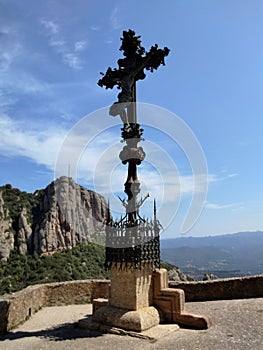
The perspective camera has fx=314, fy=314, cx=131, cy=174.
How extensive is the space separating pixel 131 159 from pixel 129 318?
5183 millimetres

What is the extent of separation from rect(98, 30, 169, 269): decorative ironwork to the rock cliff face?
146ft

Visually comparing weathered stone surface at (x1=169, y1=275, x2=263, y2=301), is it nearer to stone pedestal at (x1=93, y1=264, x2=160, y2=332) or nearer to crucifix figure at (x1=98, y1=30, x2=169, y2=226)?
stone pedestal at (x1=93, y1=264, x2=160, y2=332)

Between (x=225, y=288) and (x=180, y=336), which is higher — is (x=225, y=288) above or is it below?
above

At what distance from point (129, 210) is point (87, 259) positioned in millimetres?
42778

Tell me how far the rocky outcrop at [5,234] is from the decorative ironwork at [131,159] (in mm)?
46941

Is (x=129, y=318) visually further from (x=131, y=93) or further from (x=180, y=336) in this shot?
(x=131, y=93)

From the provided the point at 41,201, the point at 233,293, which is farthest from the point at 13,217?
the point at 233,293

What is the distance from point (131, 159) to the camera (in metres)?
11.2

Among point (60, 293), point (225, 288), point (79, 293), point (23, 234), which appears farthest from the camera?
point (23, 234)

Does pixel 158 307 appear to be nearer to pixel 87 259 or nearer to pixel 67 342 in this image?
pixel 67 342

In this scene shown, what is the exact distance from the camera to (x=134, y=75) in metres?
12.2

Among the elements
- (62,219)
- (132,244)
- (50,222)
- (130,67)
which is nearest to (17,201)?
(50,222)

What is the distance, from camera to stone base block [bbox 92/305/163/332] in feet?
30.3

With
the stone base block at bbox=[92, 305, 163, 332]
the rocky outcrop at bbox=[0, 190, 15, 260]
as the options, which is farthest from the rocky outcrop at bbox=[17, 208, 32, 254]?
the stone base block at bbox=[92, 305, 163, 332]
